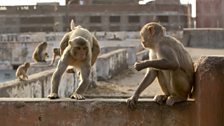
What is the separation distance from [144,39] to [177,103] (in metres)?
0.71

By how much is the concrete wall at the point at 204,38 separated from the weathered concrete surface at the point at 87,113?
21731 mm

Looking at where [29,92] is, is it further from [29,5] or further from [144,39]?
[29,5]

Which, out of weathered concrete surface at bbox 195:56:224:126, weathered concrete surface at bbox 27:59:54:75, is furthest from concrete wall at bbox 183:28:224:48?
weathered concrete surface at bbox 195:56:224:126

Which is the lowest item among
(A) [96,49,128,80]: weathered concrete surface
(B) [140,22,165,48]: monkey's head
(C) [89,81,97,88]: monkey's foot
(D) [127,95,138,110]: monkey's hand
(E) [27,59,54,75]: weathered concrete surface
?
(C) [89,81,97,88]: monkey's foot

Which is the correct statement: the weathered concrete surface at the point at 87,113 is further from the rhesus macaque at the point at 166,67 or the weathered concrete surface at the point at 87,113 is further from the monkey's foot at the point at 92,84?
the monkey's foot at the point at 92,84

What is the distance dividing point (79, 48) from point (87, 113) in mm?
971

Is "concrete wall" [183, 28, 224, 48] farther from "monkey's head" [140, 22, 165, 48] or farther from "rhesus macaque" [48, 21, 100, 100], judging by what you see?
"monkey's head" [140, 22, 165, 48]

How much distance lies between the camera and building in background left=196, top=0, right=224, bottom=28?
1358 inches

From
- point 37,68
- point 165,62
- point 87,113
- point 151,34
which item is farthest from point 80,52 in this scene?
point 37,68

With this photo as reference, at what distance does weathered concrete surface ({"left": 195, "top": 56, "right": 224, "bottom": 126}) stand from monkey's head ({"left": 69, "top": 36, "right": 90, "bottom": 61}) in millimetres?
1502

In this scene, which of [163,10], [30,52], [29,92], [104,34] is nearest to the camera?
[29,92]

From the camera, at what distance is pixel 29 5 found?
4438 cm

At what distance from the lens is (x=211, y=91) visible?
4.66 metres

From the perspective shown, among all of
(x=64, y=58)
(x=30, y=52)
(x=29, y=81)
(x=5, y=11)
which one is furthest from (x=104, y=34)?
(x=64, y=58)
